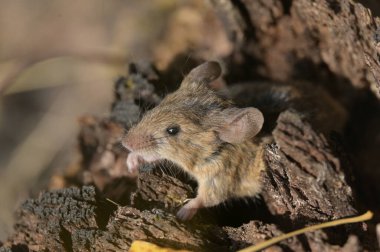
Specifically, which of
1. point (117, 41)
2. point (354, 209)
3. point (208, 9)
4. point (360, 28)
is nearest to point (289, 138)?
point (354, 209)

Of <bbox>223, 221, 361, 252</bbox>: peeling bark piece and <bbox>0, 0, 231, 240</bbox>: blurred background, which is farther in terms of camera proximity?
<bbox>0, 0, 231, 240</bbox>: blurred background

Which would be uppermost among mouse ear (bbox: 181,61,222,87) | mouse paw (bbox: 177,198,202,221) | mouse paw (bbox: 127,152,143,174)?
mouse ear (bbox: 181,61,222,87)

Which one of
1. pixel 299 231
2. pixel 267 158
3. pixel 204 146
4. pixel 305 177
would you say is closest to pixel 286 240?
pixel 299 231

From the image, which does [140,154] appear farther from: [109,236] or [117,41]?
[117,41]

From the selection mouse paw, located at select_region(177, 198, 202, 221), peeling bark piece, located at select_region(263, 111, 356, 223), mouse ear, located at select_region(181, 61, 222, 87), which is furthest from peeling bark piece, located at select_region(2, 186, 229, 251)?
mouse ear, located at select_region(181, 61, 222, 87)

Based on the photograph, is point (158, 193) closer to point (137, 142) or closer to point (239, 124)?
point (137, 142)

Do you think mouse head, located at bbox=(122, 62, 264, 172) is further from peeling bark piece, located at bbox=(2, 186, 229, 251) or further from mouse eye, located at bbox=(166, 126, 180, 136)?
peeling bark piece, located at bbox=(2, 186, 229, 251)
